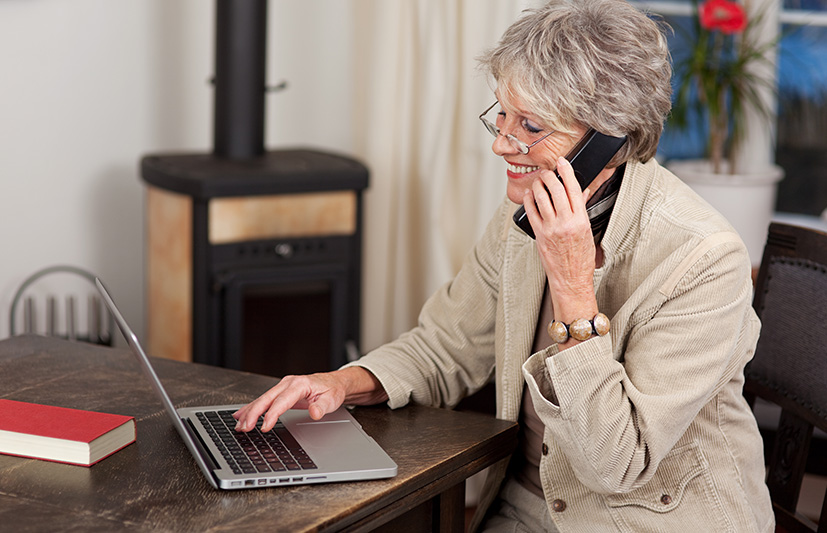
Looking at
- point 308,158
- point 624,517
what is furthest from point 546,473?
point 308,158

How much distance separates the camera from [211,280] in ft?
8.47

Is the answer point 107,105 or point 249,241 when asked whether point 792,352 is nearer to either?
point 249,241

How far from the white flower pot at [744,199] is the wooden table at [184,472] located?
162 centimetres

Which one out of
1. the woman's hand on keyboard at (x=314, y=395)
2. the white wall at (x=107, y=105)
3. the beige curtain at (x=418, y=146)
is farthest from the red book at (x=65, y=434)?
the white wall at (x=107, y=105)

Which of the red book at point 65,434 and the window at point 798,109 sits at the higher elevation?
the window at point 798,109

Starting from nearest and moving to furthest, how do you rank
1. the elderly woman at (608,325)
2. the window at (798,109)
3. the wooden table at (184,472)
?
the wooden table at (184,472), the elderly woman at (608,325), the window at (798,109)

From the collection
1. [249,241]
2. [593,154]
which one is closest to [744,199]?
[249,241]

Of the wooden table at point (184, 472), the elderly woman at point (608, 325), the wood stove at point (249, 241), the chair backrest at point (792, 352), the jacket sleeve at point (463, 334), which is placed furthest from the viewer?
the wood stove at point (249, 241)

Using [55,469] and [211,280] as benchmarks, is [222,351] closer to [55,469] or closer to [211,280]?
[211,280]

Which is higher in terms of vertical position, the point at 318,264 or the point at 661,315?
the point at 661,315

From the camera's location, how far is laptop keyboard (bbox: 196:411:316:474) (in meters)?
1.18

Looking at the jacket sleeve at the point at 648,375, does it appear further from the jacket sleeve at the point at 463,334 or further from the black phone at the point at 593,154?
the jacket sleeve at the point at 463,334

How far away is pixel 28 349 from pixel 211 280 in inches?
38.3

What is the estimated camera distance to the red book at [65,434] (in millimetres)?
1190
